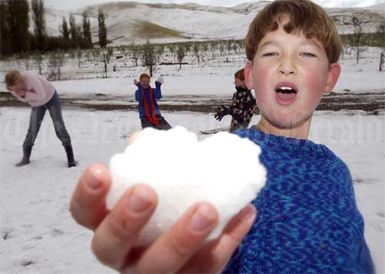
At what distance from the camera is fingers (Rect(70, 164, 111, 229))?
0.62 m

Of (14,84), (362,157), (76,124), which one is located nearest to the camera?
(14,84)

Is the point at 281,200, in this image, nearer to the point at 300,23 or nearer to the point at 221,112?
the point at 300,23

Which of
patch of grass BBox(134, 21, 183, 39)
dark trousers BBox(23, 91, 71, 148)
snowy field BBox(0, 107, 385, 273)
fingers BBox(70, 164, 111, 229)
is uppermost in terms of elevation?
patch of grass BBox(134, 21, 183, 39)

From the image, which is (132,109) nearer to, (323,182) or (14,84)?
(14,84)

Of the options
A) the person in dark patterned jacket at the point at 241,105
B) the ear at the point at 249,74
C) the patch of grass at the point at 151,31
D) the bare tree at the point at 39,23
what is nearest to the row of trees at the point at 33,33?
the bare tree at the point at 39,23

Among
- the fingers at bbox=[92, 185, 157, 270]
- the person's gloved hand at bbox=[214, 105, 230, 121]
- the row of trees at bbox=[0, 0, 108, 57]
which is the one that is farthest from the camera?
the row of trees at bbox=[0, 0, 108, 57]

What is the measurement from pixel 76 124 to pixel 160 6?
62.3 meters

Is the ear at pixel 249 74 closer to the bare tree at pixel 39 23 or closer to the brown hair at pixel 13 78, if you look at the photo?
the brown hair at pixel 13 78

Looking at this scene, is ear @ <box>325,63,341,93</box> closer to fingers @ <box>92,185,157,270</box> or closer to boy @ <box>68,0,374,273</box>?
boy @ <box>68,0,374,273</box>

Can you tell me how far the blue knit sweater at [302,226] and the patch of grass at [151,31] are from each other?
50.7m

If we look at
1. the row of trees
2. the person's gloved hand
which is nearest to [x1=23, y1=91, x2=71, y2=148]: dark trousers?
the person's gloved hand

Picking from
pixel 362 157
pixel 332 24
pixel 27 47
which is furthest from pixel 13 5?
pixel 332 24

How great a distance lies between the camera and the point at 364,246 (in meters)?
1.17

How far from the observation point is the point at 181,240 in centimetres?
63
